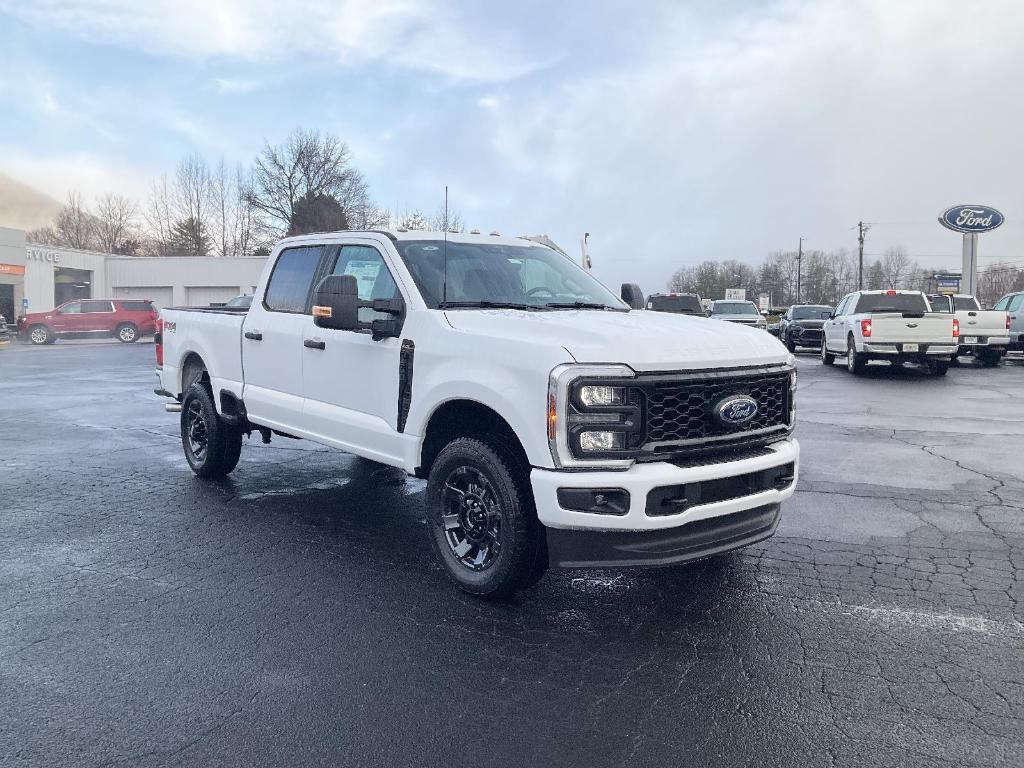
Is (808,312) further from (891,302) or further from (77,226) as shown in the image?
(77,226)

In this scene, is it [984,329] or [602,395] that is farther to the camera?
[984,329]

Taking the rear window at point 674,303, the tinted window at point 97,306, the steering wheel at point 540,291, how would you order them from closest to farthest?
the steering wheel at point 540,291 < the rear window at point 674,303 < the tinted window at point 97,306

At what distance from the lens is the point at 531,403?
13.1 feet

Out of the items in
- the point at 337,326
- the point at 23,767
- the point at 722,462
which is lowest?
the point at 23,767

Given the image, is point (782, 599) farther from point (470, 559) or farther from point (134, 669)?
point (134, 669)

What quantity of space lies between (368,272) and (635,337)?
2226mm

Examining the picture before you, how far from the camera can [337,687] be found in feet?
11.4

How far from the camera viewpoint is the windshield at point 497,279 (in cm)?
517

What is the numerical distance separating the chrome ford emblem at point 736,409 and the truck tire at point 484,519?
1.02 metres

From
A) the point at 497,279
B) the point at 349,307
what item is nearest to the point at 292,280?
the point at 349,307

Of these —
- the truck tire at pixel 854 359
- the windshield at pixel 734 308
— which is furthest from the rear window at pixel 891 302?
the windshield at pixel 734 308

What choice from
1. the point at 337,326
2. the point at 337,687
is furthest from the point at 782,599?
the point at 337,326

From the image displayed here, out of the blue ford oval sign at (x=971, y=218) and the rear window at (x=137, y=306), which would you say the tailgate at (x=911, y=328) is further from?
the rear window at (x=137, y=306)

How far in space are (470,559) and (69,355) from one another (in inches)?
1043
